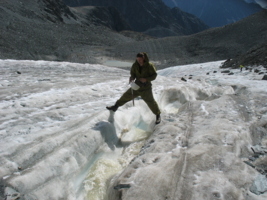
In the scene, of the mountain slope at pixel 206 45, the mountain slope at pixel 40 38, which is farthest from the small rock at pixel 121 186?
the mountain slope at pixel 206 45

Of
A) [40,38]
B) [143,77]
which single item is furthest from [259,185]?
[40,38]

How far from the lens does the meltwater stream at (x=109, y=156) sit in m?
2.87

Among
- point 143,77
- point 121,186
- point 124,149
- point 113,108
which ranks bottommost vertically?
point 124,149

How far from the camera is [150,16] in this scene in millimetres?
109750

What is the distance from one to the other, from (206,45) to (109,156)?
3577cm

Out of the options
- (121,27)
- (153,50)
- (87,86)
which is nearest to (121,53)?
(153,50)

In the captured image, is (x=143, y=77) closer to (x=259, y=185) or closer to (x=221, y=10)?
(x=259, y=185)

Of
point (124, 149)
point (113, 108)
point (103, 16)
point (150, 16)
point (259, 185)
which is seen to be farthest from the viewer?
point (150, 16)

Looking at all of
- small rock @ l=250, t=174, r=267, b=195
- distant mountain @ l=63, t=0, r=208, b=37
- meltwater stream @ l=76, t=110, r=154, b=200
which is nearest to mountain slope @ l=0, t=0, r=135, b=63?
meltwater stream @ l=76, t=110, r=154, b=200

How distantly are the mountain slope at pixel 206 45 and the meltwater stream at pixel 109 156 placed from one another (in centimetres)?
2408

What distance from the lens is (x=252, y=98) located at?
561cm

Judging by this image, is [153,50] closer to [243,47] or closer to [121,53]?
[121,53]

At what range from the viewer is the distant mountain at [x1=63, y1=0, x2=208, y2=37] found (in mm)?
105500

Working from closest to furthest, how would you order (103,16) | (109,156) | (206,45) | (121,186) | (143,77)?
(121,186), (109,156), (143,77), (206,45), (103,16)
